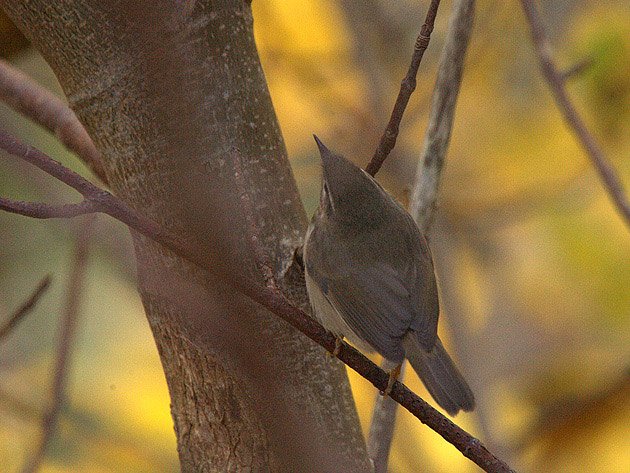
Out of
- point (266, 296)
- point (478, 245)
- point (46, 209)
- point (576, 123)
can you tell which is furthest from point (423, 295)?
point (478, 245)

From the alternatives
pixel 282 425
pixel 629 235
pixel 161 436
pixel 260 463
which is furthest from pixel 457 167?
pixel 282 425

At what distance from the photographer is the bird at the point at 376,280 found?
155 centimetres

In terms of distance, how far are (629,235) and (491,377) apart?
30.9 inches

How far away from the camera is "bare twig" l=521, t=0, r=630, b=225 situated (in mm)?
1559

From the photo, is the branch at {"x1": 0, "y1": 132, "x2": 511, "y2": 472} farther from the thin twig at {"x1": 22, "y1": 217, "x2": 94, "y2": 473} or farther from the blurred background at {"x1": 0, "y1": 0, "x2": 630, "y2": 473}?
the blurred background at {"x1": 0, "y1": 0, "x2": 630, "y2": 473}

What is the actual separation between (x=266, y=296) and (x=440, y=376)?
60 cm

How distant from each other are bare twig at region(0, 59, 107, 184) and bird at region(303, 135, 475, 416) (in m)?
0.48

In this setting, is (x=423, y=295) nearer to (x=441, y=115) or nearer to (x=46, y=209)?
(x=441, y=115)

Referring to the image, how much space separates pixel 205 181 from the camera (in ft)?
3.65

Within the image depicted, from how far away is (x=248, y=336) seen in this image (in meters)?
0.71

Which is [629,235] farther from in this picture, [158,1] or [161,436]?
[158,1]

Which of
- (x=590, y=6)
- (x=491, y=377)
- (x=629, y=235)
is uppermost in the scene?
(x=590, y=6)

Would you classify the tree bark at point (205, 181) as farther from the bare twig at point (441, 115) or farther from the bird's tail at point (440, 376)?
the bare twig at point (441, 115)

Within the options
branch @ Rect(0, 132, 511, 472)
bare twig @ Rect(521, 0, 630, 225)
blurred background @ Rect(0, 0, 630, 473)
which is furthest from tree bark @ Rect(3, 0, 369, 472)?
blurred background @ Rect(0, 0, 630, 473)
